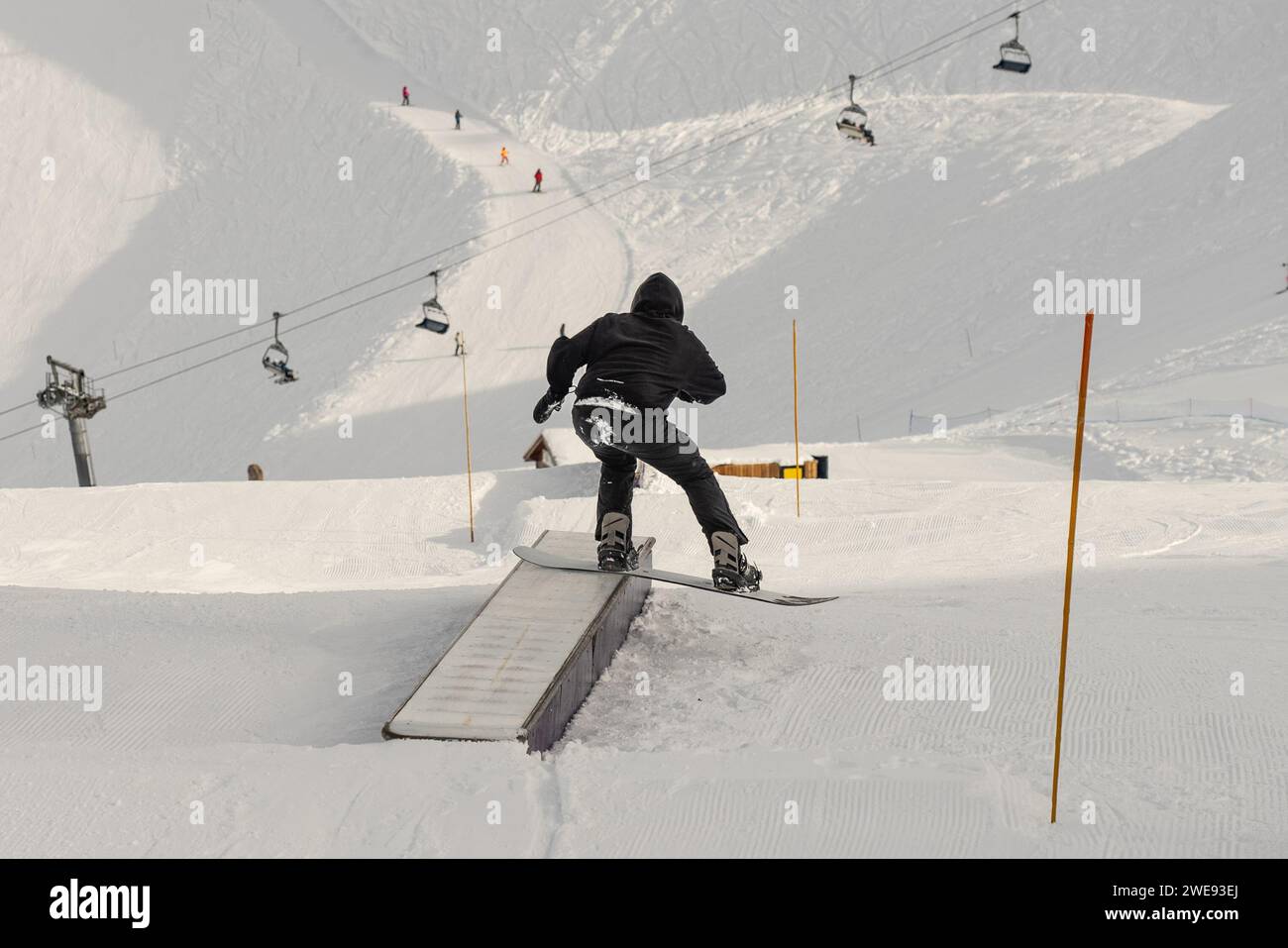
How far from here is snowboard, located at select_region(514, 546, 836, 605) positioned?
668 cm

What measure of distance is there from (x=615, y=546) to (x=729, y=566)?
619mm

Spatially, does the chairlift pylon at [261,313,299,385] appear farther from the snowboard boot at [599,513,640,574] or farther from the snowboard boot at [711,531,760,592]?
the snowboard boot at [711,531,760,592]

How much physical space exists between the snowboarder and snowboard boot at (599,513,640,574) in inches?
13.8

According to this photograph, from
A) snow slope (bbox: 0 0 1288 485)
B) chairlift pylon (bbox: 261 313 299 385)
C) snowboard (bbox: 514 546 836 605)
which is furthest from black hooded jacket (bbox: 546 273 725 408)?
chairlift pylon (bbox: 261 313 299 385)

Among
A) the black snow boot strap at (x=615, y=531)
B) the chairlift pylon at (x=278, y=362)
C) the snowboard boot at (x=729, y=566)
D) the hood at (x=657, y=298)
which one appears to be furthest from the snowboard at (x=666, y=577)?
the chairlift pylon at (x=278, y=362)

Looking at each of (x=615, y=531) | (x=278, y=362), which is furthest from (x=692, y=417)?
(x=615, y=531)

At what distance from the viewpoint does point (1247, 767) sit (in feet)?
15.7

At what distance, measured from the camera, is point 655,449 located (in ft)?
20.8

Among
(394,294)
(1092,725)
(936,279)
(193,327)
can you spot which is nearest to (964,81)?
(936,279)

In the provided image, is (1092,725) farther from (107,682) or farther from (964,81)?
(964,81)

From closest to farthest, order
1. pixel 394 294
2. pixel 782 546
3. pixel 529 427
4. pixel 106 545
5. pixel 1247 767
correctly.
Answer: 1. pixel 1247 767
2. pixel 782 546
3. pixel 106 545
4. pixel 529 427
5. pixel 394 294

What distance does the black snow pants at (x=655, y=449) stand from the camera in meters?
6.35
